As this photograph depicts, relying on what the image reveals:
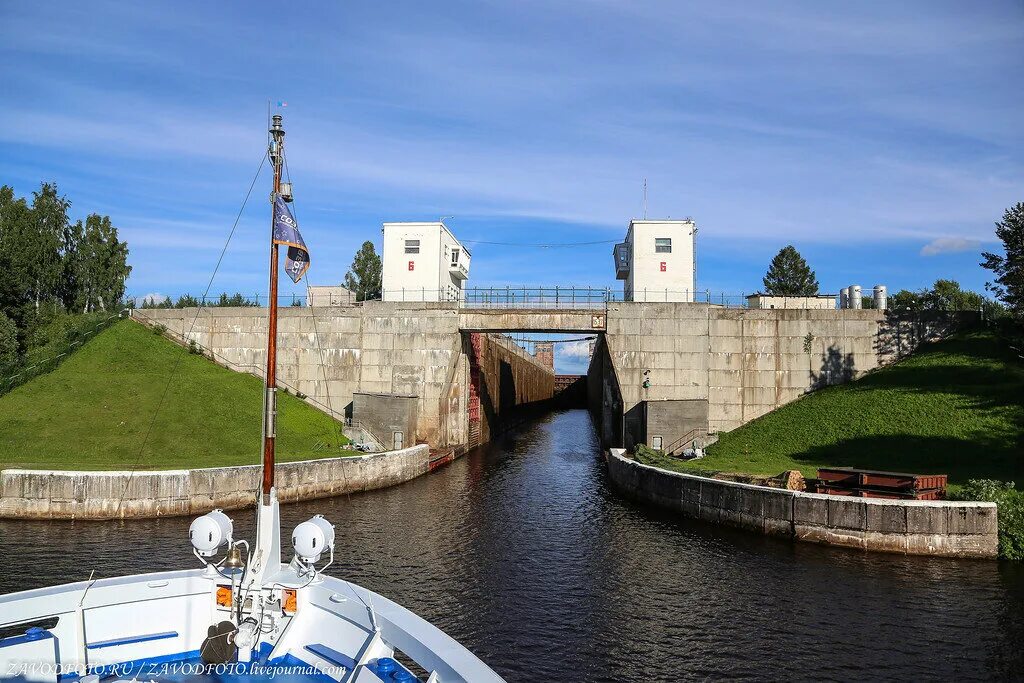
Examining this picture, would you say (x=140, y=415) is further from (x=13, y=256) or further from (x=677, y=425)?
(x=677, y=425)

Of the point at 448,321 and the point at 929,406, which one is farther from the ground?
the point at 448,321

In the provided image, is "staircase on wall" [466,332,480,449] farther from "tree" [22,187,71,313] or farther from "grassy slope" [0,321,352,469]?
"tree" [22,187,71,313]

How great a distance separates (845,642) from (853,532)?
423 inches

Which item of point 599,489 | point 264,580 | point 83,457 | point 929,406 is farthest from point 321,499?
point 929,406

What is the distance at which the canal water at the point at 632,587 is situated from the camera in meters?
18.0

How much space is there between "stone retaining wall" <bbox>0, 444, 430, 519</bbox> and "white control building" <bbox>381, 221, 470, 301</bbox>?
74.9 feet

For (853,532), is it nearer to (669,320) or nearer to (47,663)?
(669,320)

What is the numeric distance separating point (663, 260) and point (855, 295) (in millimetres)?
15313

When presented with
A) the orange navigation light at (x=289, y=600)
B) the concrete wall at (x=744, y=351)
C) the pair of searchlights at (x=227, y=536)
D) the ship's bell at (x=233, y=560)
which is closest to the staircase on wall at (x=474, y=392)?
the concrete wall at (x=744, y=351)

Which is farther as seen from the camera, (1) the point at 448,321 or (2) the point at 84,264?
(2) the point at 84,264

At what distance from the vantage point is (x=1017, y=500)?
27281 mm

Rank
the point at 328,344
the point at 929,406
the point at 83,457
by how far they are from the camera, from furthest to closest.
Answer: the point at 328,344 → the point at 929,406 → the point at 83,457

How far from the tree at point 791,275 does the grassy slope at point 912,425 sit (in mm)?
54498

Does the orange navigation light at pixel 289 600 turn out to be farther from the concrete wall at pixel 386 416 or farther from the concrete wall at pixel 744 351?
the concrete wall at pixel 744 351
